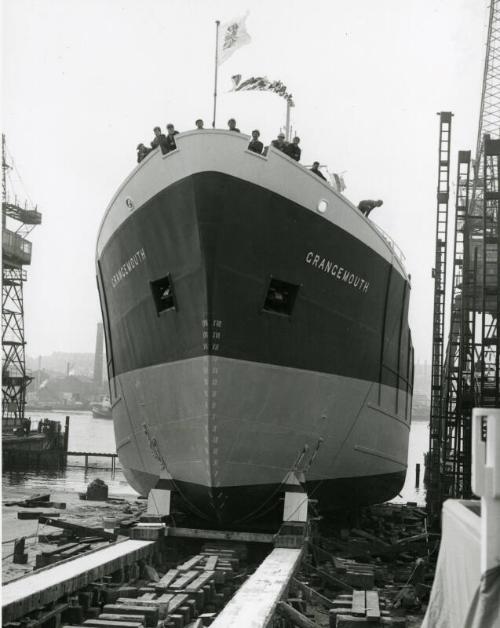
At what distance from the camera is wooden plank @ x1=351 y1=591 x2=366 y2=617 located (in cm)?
702

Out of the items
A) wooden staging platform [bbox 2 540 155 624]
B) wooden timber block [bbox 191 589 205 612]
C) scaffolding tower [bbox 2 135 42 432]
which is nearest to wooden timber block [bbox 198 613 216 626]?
wooden timber block [bbox 191 589 205 612]

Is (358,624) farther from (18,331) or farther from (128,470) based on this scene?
(18,331)

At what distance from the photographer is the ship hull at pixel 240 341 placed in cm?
1028

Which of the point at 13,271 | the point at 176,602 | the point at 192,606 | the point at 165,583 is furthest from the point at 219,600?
the point at 13,271

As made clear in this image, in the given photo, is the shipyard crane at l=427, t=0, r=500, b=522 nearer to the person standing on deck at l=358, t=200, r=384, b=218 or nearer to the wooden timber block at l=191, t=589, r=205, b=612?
the person standing on deck at l=358, t=200, r=384, b=218

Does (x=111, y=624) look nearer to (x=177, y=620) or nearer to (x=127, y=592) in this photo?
(x=177, y=620)

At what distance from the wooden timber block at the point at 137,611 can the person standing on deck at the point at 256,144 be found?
6477mm

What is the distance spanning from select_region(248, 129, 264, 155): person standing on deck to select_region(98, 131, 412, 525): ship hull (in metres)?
0.51

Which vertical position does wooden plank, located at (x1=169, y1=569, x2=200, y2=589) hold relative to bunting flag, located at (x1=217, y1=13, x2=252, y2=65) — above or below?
below

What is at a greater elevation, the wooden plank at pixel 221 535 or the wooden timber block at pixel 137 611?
the wooden timber block at pixel 137 611

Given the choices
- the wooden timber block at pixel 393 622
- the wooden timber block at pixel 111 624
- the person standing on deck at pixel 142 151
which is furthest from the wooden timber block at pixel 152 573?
the person standing on deck at pixel 142 151

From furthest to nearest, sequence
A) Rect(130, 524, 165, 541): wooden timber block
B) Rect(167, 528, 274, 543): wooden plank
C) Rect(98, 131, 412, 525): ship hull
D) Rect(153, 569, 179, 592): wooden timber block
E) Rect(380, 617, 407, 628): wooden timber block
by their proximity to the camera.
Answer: Rect(98, 131, 412, 525): ship hull
Rect(167, 528, 274, 543): wooden plank
Rect(130, 524, 165, 541): wooden timber block
Rect(153, 569, 179, 592): wooden timber block
Rect(380, 617, 407, 628): wooden timber block

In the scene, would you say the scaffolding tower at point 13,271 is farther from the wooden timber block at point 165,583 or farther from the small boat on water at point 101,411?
the small boat on water at point 101,411

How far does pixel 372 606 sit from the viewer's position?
23.8 ft
